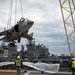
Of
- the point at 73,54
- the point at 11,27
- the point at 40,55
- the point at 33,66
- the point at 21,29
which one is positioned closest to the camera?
the point at 33,66

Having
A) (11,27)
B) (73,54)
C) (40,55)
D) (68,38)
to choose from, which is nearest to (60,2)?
(68,38)

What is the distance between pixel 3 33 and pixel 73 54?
1981cm

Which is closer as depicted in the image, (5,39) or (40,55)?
(5,39)

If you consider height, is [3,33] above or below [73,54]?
above

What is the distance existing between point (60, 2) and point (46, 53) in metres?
105

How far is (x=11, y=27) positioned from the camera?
41562mm

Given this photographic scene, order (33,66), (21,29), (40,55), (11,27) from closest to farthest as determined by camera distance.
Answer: (33,66) < (21,29) < (11,27) < (40,55)

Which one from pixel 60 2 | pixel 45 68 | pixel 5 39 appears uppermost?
pixel 60 2

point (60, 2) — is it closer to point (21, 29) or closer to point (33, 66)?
point (21, 29)

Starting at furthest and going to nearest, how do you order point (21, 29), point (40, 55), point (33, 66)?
point (40, 55) < point (21, 29) < point (33, 66)

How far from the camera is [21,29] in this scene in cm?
3756

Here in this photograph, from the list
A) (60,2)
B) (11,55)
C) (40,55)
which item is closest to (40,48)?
(40,55)

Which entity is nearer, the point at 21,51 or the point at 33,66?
the point at 33,66

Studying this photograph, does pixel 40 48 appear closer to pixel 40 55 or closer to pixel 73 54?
pixel 40 55
